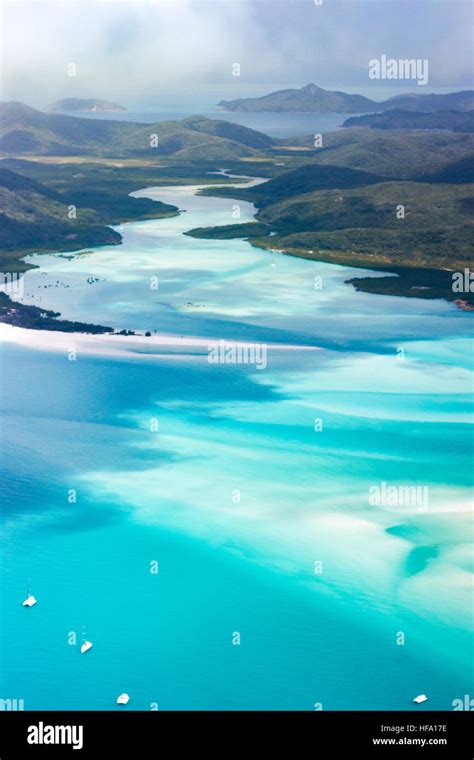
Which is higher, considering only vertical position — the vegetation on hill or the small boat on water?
the vegetation on hill

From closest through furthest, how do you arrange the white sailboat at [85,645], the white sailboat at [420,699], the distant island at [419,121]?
the white sailboat at [420,699]
the white sailboat at [85,645]
the distant island at [419,121]

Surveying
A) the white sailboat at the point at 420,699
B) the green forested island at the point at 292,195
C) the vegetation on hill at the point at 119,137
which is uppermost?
the vegetation on hill at the point at 119,137

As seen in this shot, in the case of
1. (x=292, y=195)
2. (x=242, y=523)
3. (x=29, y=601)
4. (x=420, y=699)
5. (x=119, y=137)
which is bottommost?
(x=420, y=699)

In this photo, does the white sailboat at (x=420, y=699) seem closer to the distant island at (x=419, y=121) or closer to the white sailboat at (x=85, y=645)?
the white sailboat at (x=85, y=645)

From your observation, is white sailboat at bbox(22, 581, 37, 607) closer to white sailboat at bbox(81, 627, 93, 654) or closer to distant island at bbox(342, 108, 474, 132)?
white sailboat at bbox(81, 627, 93, 654)

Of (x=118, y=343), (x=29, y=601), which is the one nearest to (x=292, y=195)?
(x=118, y=343)

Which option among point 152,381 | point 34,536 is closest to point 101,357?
point 152,381

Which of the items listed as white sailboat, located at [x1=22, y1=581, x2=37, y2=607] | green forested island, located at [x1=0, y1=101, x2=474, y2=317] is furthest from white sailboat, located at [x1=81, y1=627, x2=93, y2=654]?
green forested island, located at [x1=0, y1=101, x2=474, y2=317]

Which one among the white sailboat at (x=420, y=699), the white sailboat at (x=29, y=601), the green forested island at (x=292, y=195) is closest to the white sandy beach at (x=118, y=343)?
the green forested island at (x=292, y=195)

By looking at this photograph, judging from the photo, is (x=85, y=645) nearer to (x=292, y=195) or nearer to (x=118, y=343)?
(x=118, y=343)
